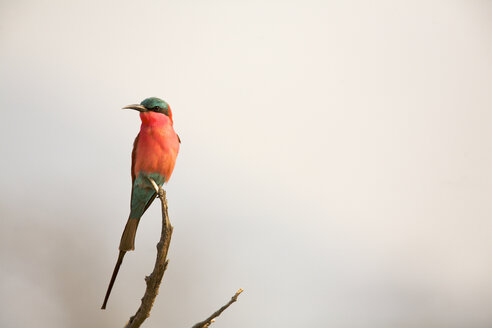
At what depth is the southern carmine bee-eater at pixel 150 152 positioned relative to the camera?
1.96 metres

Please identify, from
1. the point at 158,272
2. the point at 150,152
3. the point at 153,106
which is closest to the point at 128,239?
the point at 158,272

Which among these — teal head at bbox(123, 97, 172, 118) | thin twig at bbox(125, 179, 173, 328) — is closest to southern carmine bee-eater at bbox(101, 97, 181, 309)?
teal head at bbox(123, 97, 172, 118)

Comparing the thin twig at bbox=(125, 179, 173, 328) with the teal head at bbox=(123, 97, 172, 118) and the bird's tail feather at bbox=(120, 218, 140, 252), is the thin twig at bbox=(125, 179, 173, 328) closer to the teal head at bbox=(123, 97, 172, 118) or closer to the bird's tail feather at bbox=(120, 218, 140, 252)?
the bird's tail feather at bbox=(120, 218, 140, 252)

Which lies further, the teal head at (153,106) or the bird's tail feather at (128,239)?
the teal head at (153,106)

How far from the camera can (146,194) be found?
199 centimetres

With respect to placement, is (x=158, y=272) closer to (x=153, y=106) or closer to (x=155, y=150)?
(x=155, y=150)

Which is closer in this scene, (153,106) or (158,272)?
(158,272)

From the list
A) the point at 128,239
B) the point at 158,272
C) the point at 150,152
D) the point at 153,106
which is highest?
the point at 153,106

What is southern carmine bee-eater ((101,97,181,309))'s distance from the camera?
196cm

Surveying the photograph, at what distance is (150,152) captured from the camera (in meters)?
1.95

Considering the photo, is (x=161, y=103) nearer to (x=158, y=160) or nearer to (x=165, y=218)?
(x=158, y=160)

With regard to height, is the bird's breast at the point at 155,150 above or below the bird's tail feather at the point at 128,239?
above

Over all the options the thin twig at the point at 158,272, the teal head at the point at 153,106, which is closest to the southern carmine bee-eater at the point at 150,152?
the teal head at the point at 153,106

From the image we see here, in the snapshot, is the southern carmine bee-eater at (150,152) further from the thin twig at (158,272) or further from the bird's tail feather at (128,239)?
the thin twig at (158,272)
